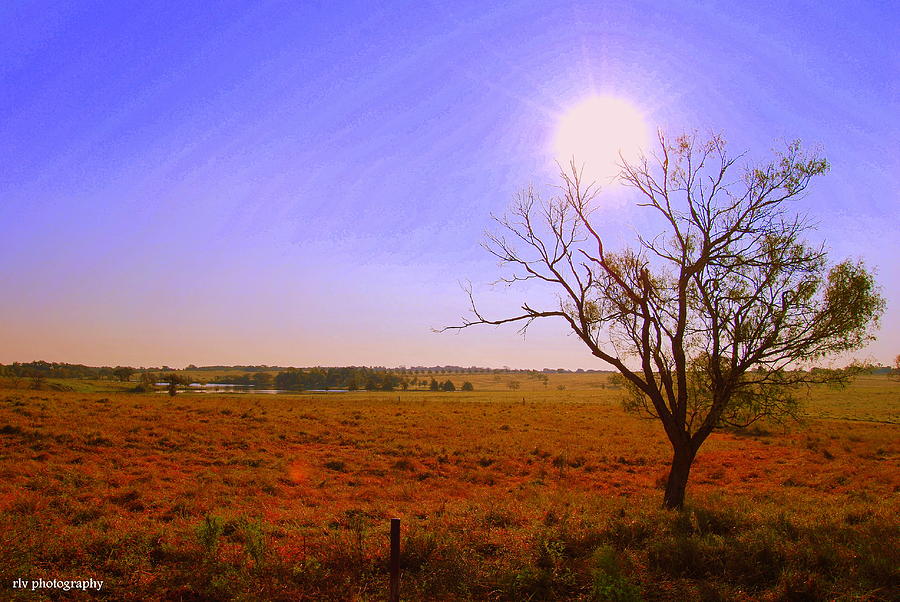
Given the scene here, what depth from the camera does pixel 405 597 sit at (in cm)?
728

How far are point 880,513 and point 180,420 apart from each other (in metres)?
34.2

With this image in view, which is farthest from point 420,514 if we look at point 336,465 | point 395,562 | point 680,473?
point 336,465

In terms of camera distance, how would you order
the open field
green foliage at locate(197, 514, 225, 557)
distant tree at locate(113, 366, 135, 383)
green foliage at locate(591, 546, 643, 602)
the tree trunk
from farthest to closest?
distant tree at locate(113, 366, 135, 383)
the tree trunk
green foliage at locate(197, 514, 225, 557)
the open field
green foliage at locate(591, 546, 643, 602)

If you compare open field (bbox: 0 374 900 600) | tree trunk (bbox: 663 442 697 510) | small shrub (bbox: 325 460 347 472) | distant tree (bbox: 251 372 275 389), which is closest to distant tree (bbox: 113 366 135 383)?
distant tree (bbox: 251 372 275 389)

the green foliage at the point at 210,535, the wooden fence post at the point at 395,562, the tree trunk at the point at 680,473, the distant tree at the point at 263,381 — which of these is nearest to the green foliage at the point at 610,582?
the wooden fence post at the point at 395,562

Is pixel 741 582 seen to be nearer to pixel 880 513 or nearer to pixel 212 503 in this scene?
pixel 880 513

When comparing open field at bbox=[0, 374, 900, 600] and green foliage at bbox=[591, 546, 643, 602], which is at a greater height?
green foliage at bbox=[591, 546, 643, 602]

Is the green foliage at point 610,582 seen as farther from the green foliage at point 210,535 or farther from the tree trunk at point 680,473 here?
the tree trunk at point 680,473

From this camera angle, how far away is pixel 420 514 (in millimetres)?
13047

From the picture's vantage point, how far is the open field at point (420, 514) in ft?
25.2

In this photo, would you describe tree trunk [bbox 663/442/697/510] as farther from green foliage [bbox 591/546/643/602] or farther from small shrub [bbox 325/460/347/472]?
small shrub [bbox 325/460/347/472]

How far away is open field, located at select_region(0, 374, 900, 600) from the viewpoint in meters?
7.68

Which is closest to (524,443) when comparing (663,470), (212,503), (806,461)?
(663,470)

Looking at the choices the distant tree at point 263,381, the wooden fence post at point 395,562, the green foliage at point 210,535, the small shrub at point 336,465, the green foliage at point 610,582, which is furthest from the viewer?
the distant tree at point 263,381
